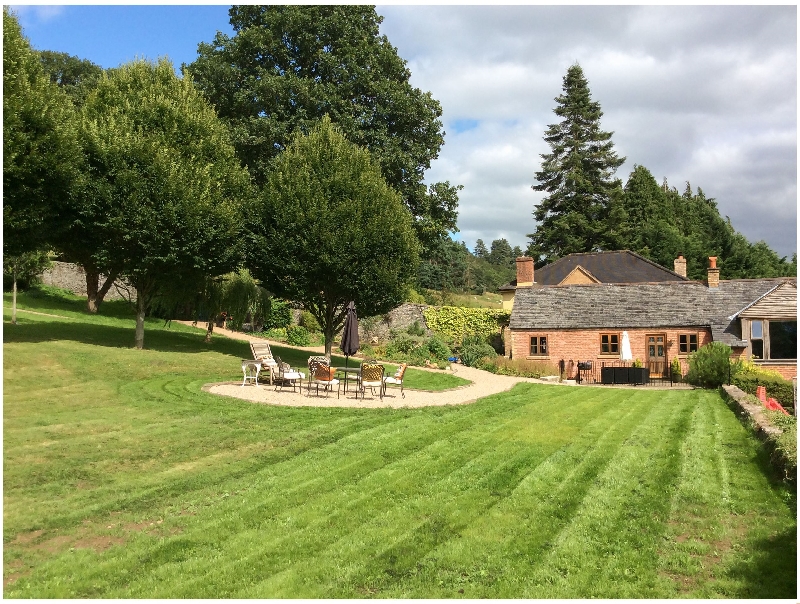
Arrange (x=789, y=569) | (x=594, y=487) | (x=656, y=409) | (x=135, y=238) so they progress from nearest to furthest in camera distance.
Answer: (x=789, y=569)
(x=594, y=487)
(x=656, y=409)
(x=135, y=238)

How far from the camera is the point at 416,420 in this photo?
12148 mm

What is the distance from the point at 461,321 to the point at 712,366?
45.7 ft

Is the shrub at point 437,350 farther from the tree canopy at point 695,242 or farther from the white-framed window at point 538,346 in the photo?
the tree canopy at point 695,242

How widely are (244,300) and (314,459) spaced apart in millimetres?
19849

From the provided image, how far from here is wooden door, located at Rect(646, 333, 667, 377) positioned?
28.1 metres

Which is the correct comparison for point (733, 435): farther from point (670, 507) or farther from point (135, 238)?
point (135, 238)

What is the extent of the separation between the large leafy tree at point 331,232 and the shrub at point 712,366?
1125 cm

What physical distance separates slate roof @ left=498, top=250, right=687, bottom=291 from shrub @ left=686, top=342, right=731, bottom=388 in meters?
16.4

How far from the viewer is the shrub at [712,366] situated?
22.0 m

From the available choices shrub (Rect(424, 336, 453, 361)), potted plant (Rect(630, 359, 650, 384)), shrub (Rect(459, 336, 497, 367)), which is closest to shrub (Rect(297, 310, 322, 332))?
shrub (Rect(424, 336, 453, 361))

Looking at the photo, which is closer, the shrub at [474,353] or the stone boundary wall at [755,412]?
the stone boundary wall at [755,412]

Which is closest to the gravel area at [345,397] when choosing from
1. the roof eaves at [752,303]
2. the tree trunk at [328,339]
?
the tree trunk at [328,339]

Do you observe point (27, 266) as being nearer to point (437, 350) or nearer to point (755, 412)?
point (437, 350)

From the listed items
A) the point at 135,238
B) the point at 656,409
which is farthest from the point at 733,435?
the point at 135,238
